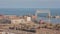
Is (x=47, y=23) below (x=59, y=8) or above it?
below

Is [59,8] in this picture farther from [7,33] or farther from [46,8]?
[7,33]

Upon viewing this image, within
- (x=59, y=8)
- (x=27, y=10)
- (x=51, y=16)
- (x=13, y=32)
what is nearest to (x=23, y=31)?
(x=13, y=32)

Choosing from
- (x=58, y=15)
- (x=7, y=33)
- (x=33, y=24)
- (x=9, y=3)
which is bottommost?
(x=7, y=33)

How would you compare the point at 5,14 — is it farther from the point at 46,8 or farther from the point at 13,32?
the point at 46,8

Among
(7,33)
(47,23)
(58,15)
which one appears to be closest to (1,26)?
(7,33)

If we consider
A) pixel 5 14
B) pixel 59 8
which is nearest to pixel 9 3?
pixel 5 14

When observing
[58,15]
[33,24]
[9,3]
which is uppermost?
[9,3]

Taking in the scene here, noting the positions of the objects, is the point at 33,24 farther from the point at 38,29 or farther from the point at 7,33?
the point at 7,33

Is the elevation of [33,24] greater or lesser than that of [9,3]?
lesser
